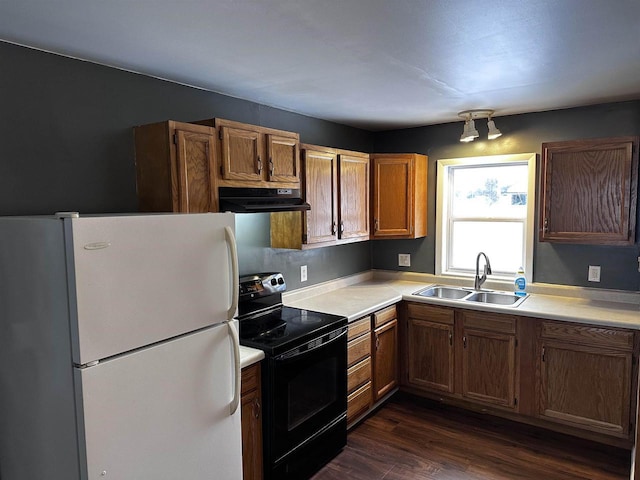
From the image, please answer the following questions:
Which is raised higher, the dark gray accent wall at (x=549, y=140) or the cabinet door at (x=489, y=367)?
the dark gray accent wall at (x=549, y=140)

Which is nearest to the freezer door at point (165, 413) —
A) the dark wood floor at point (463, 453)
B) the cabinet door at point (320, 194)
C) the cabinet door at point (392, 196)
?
the dark wood floor at point (463, 453)

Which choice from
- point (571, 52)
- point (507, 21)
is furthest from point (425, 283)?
point (507, 21)

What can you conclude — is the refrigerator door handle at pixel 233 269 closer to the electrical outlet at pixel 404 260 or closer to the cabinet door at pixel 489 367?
the cabinet door at pixel 489 367

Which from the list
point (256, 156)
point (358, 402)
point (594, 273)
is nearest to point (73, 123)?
point (256, 156)

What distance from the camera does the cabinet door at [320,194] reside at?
3014mm

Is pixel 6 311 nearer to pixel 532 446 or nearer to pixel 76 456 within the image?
pixel 76 456

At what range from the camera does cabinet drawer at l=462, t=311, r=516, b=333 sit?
123 inches

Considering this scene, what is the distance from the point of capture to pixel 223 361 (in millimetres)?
1873

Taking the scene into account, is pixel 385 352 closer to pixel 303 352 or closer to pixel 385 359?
pixel 385 359

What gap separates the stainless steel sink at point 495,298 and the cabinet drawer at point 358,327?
3.01 feet

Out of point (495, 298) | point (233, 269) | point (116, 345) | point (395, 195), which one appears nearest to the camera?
point (116, 345)

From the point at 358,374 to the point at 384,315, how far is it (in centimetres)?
51

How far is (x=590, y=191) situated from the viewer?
2992 millimetres

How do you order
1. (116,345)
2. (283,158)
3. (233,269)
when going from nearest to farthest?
(116,345) → (233,269) → (283,158)
